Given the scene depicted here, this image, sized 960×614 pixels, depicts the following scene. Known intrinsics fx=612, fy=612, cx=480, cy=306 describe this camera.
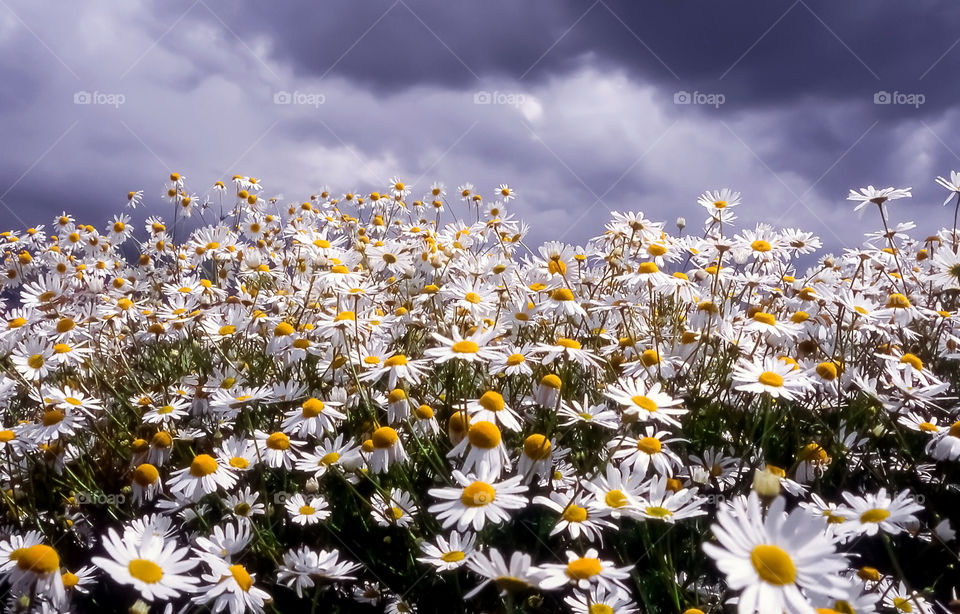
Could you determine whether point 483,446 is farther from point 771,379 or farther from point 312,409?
point 771,379

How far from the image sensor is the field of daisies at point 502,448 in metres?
1.94

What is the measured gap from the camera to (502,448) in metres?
2.14

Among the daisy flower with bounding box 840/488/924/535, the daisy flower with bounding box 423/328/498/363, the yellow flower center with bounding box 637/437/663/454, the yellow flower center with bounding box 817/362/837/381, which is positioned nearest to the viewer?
the daisy flower with bounding box 840/488/924/535

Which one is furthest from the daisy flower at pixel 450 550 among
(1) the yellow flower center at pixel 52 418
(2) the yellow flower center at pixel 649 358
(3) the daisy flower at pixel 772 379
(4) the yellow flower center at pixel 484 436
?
(1) the yellow flower center at pixel 52 418

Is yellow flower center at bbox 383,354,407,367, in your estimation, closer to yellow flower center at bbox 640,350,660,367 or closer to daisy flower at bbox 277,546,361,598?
daisy flower at bbox 277,546,361,598

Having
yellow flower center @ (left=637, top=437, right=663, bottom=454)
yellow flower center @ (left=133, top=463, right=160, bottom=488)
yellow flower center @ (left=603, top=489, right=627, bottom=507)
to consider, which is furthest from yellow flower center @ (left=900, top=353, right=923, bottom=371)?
yellow flower center @ (left=133, top=463, right=160, bottom=488)

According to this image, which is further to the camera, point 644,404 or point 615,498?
point 644,404

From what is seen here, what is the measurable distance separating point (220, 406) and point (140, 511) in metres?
0.65

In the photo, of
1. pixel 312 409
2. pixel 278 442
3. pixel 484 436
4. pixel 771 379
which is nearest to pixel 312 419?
pixel 312 409

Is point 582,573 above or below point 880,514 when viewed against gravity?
below

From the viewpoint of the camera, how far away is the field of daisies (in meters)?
1.94

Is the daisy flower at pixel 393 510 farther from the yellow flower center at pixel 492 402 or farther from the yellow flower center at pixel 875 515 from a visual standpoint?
the yellow flower center at pixel 875 515

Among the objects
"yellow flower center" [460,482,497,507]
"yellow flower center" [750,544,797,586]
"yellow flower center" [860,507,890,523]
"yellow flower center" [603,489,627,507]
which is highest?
"yellow flower center" [860,507,890,523]

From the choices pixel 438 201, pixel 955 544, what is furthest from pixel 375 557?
pixel 438 201
